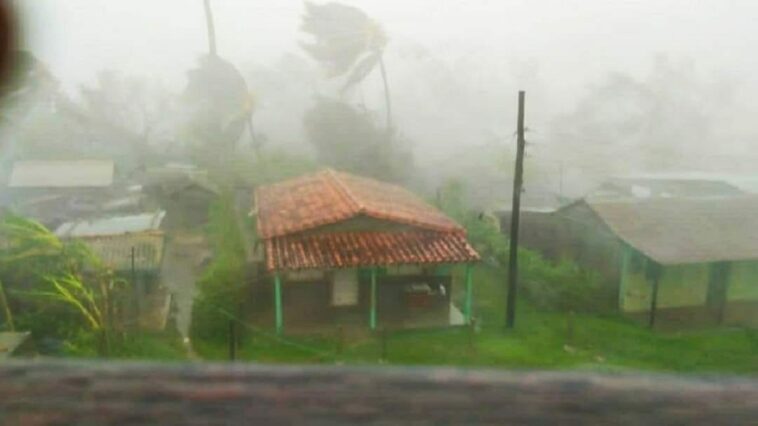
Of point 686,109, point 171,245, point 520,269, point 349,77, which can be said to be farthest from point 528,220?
point 686,109

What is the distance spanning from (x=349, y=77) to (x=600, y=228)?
14.6m

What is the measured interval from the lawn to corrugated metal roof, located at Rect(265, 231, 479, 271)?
3.65ft

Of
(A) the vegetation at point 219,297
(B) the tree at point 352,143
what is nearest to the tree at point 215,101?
(B) the tree at point 352,143

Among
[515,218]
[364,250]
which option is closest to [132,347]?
[364,250]

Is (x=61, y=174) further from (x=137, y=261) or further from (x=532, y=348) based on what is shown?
(x=532, y=348)

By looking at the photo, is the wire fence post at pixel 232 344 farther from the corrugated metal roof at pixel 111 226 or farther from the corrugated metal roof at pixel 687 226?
the corrugated metal roof at pixel 687 226

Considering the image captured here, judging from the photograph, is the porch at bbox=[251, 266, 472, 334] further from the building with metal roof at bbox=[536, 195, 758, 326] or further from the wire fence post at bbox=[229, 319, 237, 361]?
the building with metal roof at bbox=[536, 195, 758, 326]

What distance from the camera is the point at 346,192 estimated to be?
12.9 meters

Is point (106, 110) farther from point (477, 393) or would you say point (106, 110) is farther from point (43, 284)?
point (477, 393)

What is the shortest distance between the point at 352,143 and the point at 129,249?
12821mm

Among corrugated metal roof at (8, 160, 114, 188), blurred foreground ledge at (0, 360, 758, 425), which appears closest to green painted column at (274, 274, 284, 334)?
blurred foreground ledge at (0, 360, 758, 425)

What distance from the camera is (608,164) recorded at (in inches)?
1001

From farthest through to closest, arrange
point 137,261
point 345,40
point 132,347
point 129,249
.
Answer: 1. point 345,40
2. point 129,249
3. point 137,261
4. point 132,347

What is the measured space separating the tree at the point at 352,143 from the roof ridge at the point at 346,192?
759cm
